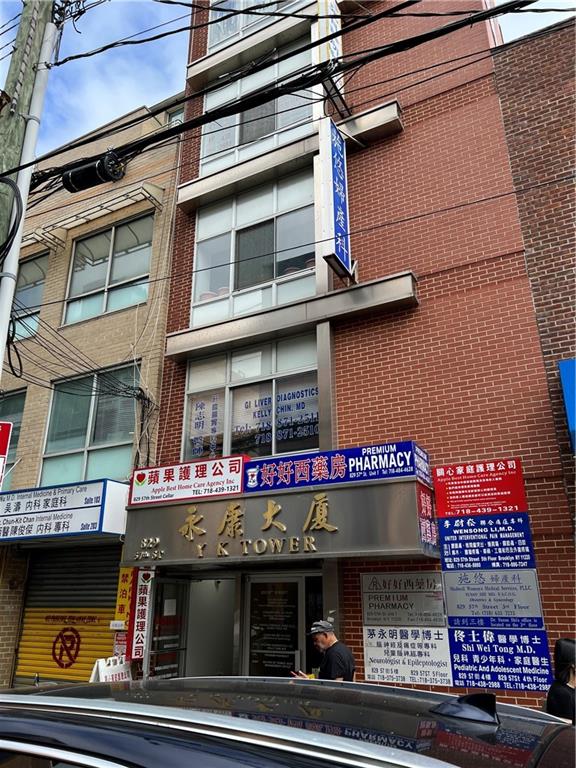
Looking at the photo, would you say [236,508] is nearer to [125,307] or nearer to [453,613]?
[453,613]

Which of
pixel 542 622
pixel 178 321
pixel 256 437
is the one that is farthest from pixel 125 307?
pixel 542 622

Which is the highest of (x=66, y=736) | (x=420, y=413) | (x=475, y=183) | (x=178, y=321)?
(x=475, y=183)

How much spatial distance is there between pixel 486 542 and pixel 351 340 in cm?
387

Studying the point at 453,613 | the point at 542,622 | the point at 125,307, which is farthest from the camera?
the point at 125,307

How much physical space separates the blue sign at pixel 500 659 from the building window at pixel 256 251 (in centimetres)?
603

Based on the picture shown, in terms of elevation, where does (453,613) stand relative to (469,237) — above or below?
below

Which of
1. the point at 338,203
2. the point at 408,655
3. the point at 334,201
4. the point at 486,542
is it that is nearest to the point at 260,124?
the point at 338,203

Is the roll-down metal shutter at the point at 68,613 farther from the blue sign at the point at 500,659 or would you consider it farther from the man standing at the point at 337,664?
the blue sign at the point at 500,659

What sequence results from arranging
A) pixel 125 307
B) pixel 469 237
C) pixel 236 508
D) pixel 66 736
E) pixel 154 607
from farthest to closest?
pixel 125 307 → pixel 154 607 → pixel 469 237 → pixel 236 508 → pixel 66 736

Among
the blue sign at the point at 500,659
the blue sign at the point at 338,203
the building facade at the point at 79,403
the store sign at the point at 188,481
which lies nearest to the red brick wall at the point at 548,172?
the blue sign at the point at 500,659

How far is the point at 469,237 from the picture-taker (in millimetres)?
9266

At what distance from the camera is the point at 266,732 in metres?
1.70

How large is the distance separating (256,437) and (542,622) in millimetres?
5113

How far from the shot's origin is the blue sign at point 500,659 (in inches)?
267
